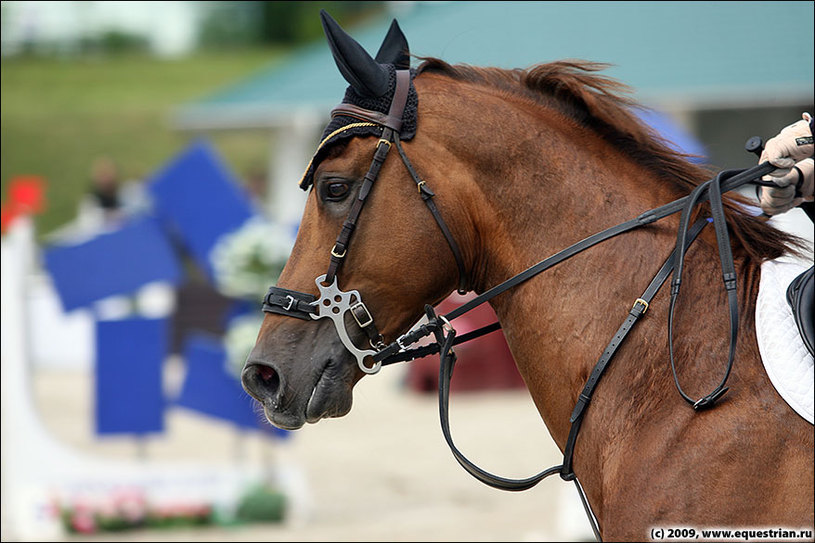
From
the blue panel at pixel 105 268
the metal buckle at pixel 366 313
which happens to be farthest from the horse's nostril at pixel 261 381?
the blue panel at pixel 105 268

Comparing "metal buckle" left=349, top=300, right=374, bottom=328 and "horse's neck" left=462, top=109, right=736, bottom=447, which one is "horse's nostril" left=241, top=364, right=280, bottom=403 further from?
"horse's neck" left=462, top=109, right=736, bottom=447

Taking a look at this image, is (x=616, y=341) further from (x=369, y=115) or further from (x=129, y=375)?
(x=129, y=375)

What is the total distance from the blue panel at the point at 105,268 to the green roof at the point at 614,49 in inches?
95.2

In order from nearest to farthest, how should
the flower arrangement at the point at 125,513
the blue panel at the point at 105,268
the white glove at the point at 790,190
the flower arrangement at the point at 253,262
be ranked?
1. the white glove at the point at 790,190
2. the flower arrangement at the point at 125,513
3. the flower arrangement at the point at 253,262
4. the blue panel at the point at 105,268

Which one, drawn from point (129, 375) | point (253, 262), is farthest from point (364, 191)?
point (129, 375)

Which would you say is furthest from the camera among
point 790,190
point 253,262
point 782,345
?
point 253,262

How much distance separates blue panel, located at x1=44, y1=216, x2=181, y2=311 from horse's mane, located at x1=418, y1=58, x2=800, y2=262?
458cm

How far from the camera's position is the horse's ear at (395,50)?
2.78 m

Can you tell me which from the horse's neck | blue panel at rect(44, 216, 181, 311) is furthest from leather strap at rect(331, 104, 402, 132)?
blue panel at rect(44, 216, 181, 311)

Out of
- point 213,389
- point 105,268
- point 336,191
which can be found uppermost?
point 336,191

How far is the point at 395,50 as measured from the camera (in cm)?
280

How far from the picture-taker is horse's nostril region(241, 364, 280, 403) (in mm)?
2590

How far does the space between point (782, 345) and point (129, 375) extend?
5288 mm

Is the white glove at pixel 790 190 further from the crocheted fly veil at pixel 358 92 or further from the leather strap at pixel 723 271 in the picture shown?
the crocheted fly veil at pixel 358 92
